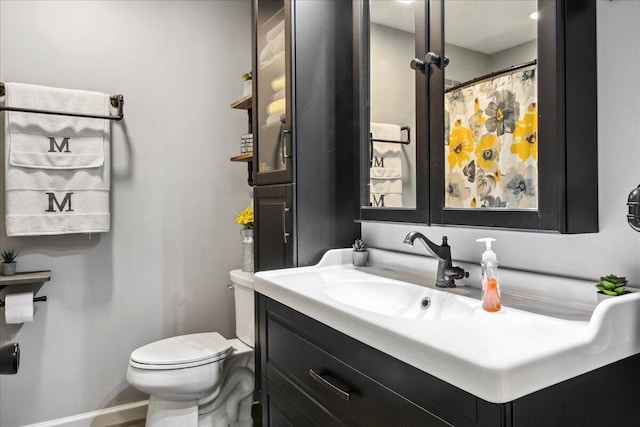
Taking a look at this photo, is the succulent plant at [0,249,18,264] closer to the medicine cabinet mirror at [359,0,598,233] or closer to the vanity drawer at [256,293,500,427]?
the vanity drawer at [256,293,500,427]

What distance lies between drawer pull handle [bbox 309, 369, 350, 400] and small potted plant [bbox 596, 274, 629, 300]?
0.59 meters

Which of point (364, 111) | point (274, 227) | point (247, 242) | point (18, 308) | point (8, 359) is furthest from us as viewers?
point (247, 242)

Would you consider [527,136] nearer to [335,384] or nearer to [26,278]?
[335,384]

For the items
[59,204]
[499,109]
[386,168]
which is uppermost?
[499,109]

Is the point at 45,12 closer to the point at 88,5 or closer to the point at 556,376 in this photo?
the point at 88,5

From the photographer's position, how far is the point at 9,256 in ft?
6.30

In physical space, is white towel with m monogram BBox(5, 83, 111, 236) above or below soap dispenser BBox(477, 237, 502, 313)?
above

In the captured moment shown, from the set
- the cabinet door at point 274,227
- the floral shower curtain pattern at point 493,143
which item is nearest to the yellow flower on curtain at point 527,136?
the floral shower curtain pattern at point 493,143

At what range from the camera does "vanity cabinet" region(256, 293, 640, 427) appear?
69cm

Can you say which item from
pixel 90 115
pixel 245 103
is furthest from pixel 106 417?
pixel 245 103

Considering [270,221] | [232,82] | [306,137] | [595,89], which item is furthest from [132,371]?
[595,89]

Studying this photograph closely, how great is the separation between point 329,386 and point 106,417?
1.72 metres

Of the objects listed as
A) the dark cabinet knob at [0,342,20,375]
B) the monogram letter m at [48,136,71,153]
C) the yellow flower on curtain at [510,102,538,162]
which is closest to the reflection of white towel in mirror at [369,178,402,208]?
the yellow flower on curtain at [510,102,538,162]

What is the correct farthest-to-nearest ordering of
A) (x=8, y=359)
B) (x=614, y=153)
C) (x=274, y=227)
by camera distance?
1. (x=274, y=227)
2. (x=614, y=153)
3. (x=8, y=359)
